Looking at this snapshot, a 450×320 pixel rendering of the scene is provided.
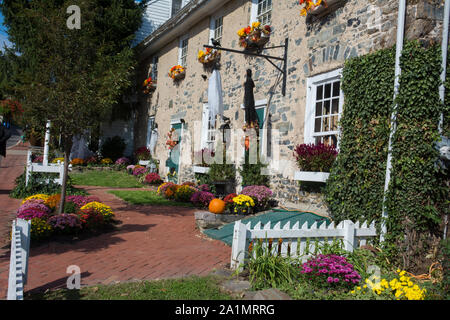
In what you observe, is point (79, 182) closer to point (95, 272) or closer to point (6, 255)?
point (6, 255)

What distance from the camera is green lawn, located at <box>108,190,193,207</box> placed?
9156 millimetres

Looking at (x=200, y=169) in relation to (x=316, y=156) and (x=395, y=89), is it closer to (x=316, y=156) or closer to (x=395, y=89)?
(x=316, y=156)

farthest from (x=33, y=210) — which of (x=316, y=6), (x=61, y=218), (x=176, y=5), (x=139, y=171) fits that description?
(x=176, y=5)

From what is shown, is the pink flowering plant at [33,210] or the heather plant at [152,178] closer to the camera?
the pink flowering plant at [33,210]

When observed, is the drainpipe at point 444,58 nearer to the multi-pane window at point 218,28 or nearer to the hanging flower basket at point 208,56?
the hanging flower basket at point 208,56

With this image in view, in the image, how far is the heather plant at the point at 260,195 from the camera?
744 cm

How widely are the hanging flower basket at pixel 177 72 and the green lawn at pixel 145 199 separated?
4642mm

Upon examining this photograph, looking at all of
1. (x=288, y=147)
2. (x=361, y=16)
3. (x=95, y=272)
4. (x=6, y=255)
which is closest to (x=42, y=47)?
(x=6, y=255)

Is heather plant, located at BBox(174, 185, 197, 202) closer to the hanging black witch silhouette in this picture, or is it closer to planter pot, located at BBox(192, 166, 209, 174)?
planter pot, located at BBox(192, 166, 209, 174)

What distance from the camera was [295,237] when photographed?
442cm

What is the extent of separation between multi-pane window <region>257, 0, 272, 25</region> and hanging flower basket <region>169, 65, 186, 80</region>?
4.36m

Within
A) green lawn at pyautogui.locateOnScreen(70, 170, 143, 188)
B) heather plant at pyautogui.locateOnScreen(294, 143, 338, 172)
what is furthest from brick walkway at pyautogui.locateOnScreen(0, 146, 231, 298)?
green lawn at pyautogui.locateOnScreen(70, 170, 143, 188)

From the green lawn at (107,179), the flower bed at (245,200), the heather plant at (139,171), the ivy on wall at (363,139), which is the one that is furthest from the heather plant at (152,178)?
the ivy on wall at (363,139)
